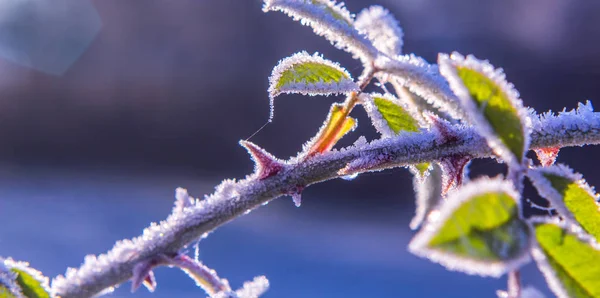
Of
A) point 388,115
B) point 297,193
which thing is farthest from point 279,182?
point 388,115

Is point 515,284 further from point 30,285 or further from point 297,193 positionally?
point 30,285

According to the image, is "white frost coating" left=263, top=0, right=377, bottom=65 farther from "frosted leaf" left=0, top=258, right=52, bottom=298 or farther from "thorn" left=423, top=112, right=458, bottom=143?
"frosted leaf" left=0, top=258, right=52, bottom=298

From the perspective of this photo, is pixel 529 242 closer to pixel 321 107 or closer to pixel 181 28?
pixel 321 107

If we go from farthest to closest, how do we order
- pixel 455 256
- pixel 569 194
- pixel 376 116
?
pixel 376 116, pixel 569 194, pixel 455 256

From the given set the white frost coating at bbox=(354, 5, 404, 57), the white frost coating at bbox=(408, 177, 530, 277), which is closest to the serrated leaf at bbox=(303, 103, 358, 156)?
the white frost coating at bbox=(354, 5, 404, 57)

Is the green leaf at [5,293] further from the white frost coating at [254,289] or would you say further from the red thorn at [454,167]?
the red thorn at [454,167]
